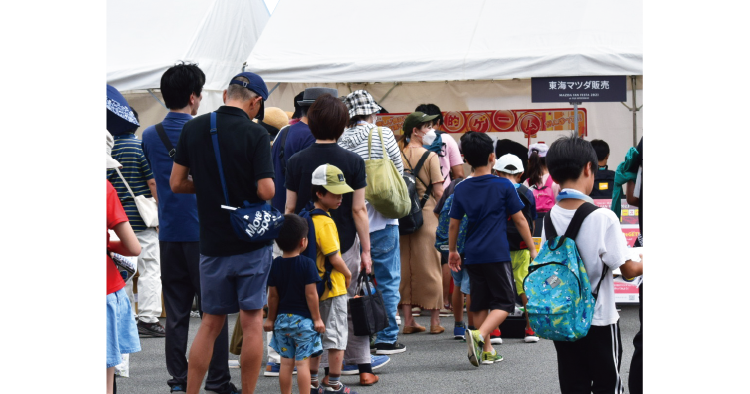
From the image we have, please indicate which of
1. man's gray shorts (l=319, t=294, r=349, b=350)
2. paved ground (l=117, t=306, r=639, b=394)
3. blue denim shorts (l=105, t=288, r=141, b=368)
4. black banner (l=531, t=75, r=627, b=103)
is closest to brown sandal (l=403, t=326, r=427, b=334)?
paved ground (l=117, t=306, r=639, b=394)

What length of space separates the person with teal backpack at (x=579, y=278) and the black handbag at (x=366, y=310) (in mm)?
1601

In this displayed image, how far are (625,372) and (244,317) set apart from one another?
9.22 feet

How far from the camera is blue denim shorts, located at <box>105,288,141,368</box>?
10.5ft

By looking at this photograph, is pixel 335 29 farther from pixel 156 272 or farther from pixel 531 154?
pixel 156 272

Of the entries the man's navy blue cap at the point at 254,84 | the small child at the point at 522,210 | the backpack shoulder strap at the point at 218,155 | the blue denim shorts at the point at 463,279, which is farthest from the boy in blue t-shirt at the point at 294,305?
the small child at the point at 522,210

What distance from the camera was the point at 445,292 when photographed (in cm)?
791

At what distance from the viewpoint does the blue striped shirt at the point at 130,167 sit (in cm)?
576

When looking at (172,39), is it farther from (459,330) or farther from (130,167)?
(459,330)

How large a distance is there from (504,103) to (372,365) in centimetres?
675

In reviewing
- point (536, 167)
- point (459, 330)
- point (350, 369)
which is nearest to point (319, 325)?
point (350, 369)

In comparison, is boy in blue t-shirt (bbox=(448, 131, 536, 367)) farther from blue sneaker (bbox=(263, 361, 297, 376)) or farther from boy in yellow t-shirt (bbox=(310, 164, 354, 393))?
blue sneaker (bbox=(263, 361, 297, 376))

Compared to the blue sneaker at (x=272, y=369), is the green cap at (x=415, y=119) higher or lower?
higher

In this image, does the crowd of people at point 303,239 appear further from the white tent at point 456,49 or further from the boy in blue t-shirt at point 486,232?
the white tent at point 456,49

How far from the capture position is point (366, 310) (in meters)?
4.91
